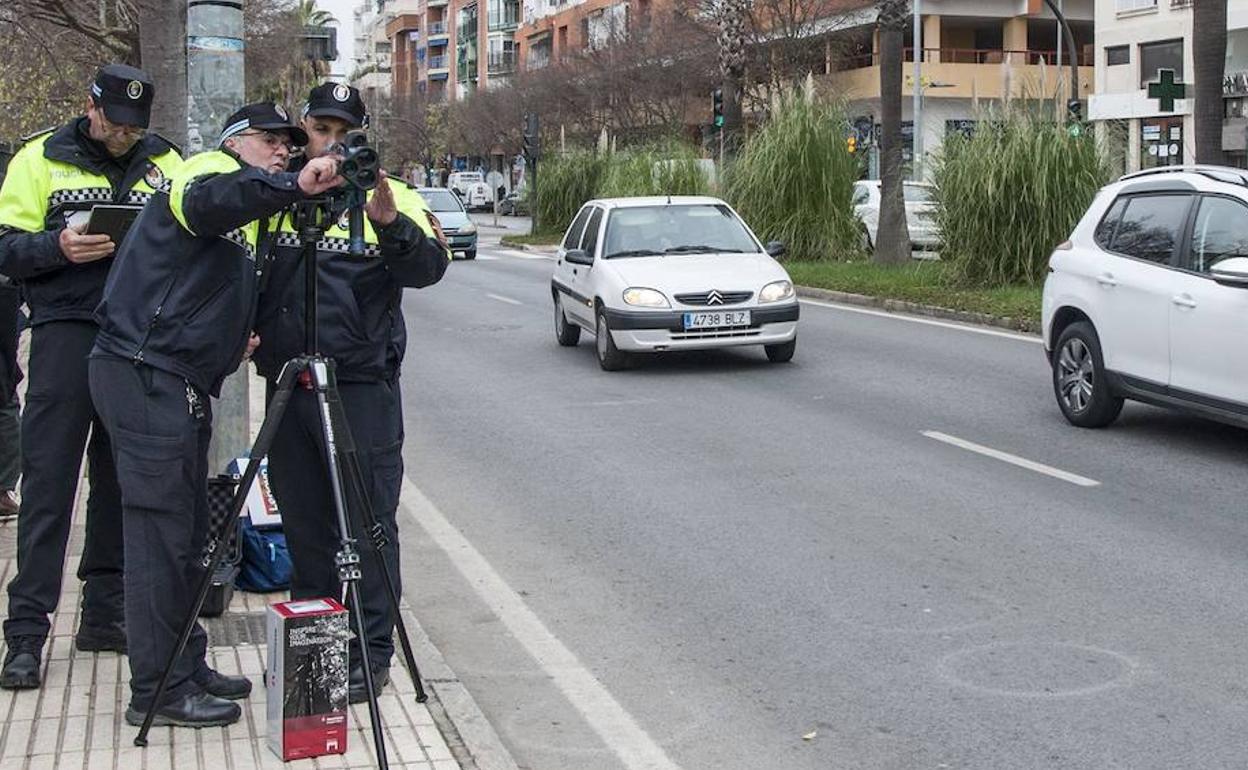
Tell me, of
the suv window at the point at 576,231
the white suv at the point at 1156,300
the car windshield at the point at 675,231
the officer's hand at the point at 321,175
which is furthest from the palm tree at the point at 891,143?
the officer's hand at the point at 321,175

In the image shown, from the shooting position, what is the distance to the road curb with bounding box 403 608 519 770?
184 inches

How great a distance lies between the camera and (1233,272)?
8.95m

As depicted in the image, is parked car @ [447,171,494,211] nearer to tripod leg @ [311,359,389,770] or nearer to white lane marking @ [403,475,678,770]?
white lane marking @ [403,475,678,770]

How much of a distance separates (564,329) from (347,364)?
11.8 meters

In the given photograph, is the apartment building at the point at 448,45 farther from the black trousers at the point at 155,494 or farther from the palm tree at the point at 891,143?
the black trousers at the point at 155,494

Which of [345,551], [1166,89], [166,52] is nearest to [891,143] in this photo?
[1166,89]

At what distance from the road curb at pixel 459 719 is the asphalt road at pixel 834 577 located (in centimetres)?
17

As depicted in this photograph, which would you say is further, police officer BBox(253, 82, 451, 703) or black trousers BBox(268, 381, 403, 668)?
black trousers BBox(268, 381, 403, 668)

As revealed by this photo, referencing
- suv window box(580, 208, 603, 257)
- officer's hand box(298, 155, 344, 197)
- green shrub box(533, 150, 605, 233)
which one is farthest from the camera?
green shrub box(533, 150, 605, 233)

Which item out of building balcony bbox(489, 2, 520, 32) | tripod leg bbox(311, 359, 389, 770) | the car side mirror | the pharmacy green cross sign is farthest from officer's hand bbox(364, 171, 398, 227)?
building balcony bbox(489, 2, 520, 32)

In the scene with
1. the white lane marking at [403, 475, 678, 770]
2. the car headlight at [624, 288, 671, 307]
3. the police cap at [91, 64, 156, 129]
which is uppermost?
the police cap at [91, 64, 156, 129]

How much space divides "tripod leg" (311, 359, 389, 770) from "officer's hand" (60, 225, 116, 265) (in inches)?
40.9

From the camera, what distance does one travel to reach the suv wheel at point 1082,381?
1061 centimetres

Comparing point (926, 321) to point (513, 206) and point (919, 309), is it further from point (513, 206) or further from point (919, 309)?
point (513, 206)
